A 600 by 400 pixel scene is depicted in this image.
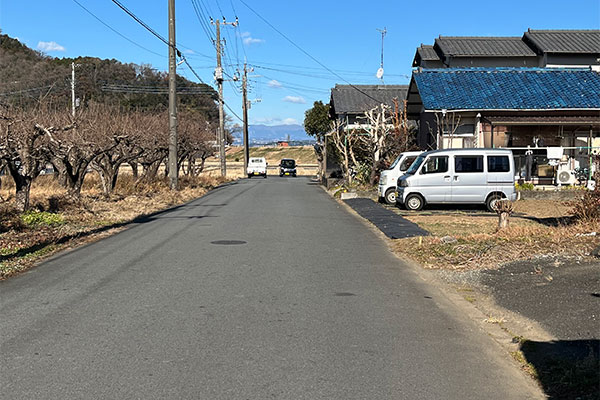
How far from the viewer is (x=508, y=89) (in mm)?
27094

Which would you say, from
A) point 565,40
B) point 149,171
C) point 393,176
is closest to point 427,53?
point 565,40

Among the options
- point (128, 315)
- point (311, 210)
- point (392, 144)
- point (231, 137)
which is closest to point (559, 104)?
point (392, 144)

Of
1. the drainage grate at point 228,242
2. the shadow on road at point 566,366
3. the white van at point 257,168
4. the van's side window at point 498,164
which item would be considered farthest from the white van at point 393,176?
the white van at point 257,168

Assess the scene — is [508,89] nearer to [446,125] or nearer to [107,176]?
[446,125]

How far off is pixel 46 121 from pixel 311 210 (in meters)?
8.74

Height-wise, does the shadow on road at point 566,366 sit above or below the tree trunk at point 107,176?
below

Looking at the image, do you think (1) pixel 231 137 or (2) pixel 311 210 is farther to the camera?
(1) pixel 231 137

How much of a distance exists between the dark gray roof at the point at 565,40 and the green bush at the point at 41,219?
34.6 metres

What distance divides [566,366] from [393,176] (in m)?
16.6

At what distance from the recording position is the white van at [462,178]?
738 inches

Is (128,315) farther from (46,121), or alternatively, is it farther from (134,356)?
(46,121)

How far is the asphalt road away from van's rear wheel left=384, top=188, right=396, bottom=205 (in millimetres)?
10593

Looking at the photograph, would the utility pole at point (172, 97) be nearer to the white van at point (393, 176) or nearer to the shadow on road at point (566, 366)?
the white van at point (393, 176)

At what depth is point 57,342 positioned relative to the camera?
553 cm
